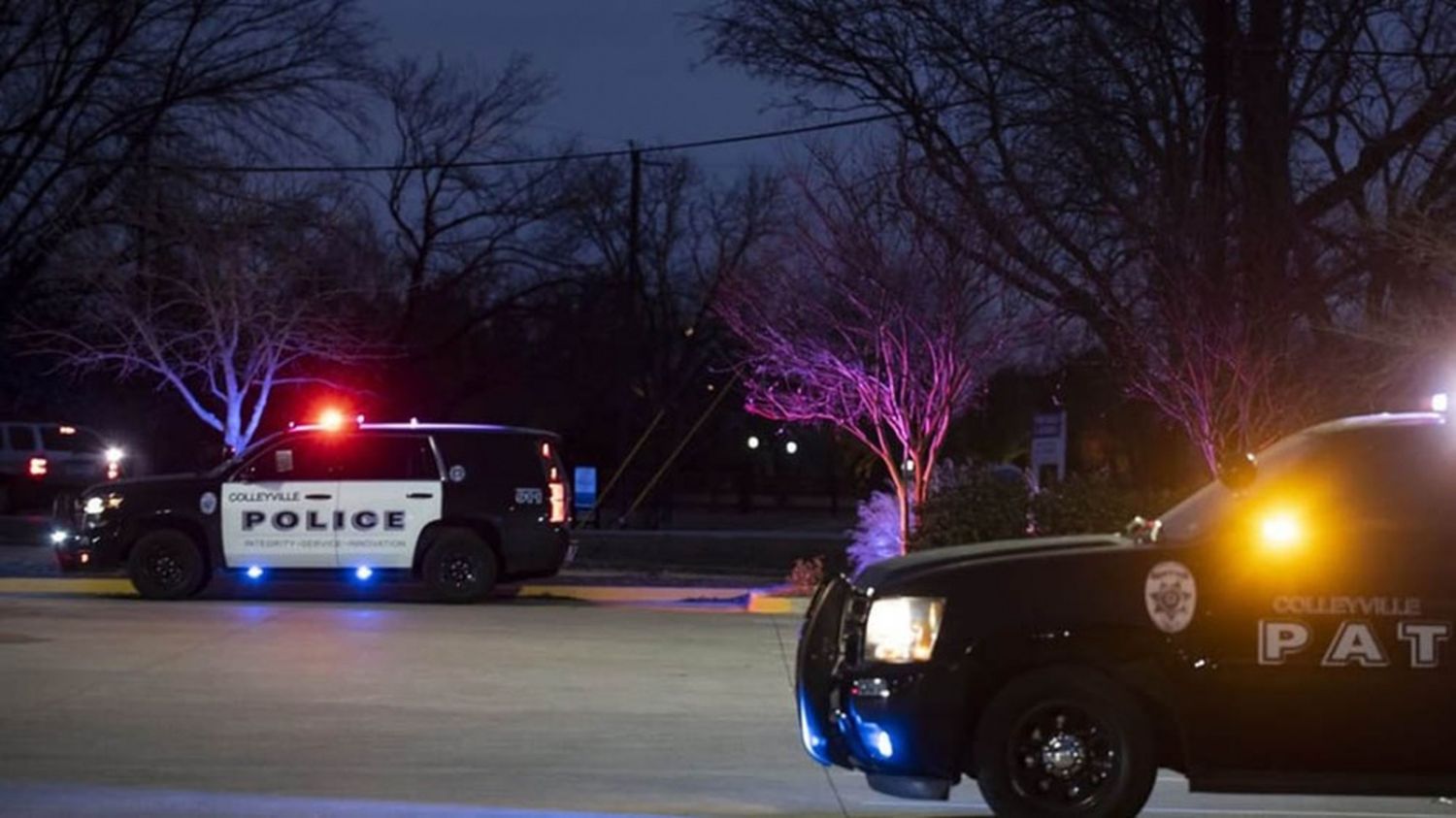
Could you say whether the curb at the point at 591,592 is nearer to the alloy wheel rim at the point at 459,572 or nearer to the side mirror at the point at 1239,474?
the alloy wheel rim at the point at 459,572

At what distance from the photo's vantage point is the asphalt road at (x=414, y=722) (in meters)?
9.78

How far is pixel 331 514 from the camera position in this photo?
1961cm

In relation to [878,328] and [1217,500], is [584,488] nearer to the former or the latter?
[878,328]

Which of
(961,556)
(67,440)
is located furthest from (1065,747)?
(67,440)

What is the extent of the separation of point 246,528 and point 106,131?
45.4 ft

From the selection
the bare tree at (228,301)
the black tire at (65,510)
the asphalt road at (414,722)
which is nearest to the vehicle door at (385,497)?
the asphalt road at (414,722)

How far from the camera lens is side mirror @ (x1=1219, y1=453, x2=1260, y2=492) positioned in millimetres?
8422

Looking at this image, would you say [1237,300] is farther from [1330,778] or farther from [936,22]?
[1330,778]

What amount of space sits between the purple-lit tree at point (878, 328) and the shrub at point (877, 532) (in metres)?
0.27

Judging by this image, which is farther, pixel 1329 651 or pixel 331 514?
pixel 331 514

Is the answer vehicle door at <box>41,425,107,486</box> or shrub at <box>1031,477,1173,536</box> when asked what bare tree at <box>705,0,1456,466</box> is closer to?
shrub at <box>1031,477,1173,536</box>

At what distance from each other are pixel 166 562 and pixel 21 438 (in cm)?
Result: 1888

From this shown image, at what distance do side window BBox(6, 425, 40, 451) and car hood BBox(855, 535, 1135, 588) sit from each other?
3133cm

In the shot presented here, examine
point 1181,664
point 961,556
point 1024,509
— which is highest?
point 1024,509
